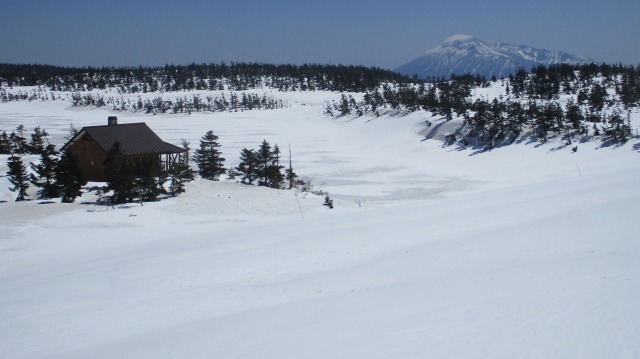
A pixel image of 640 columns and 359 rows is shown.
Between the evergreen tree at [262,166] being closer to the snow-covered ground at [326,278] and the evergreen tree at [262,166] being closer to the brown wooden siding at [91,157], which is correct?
the snow-covered ground at [326,278]

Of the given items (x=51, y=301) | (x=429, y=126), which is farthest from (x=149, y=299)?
(x=429, y=126)

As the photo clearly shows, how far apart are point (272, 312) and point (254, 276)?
340 centimetres

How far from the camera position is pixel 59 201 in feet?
95.9

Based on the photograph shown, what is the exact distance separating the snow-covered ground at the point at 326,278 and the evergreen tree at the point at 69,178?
0.81 meters

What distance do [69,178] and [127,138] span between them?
7.48m

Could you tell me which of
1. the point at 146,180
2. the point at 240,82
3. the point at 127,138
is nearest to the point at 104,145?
the point at 127,138

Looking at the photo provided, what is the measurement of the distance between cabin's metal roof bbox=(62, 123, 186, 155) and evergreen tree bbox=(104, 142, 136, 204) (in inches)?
167

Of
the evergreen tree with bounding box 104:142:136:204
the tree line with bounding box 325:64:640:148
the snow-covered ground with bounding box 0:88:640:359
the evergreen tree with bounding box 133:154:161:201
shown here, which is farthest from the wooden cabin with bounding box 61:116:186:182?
the tree line with bounding box 325:64:640:148


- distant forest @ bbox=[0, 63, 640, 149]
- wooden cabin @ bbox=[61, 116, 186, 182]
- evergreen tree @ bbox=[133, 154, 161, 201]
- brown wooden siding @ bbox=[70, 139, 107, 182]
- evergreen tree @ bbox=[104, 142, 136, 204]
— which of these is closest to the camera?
evergreen tree @ bbox=[104, 142, 136, 204]

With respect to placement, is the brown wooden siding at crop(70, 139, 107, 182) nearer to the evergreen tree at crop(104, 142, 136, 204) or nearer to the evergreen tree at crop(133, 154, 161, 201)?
the evergreen tree at crop(104, 142, 136, 204)

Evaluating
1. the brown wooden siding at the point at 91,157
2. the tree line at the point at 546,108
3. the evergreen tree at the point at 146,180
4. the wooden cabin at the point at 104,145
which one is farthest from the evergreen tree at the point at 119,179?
the tree line at the point at 546,108

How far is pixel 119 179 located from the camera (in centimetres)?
2908

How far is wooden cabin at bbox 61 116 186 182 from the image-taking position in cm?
3475

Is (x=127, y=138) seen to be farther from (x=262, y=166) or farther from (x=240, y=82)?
(x=240, y=82)
